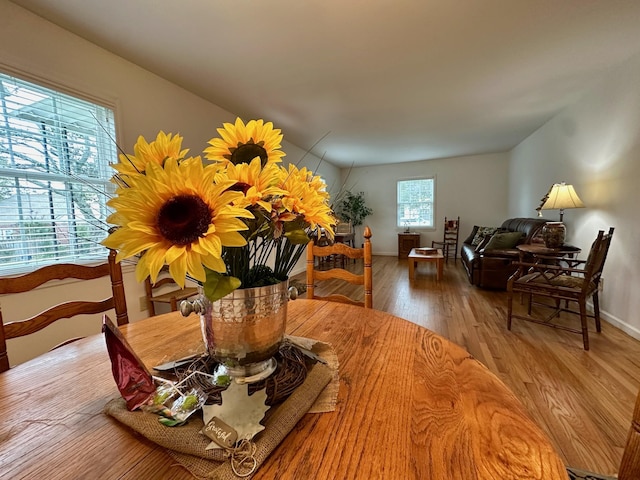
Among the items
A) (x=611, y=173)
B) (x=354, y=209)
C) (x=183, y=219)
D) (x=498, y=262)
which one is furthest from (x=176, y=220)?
(x=354, y=209)

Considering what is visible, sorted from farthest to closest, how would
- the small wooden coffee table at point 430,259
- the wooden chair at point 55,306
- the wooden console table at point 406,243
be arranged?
the wooden console table at point 406,243 < the small wooden coffee table at point 430,259 < the wooden chair at point 55,306

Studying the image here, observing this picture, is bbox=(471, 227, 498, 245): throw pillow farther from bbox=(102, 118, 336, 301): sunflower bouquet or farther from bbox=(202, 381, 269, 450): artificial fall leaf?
bbox=(202, 381, 269, 450): artificial fall leaf

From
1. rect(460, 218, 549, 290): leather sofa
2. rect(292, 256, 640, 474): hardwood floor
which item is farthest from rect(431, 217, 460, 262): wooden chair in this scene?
rect(292, 256, 640, 474): hardwood floor

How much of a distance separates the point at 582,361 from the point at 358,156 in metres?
5.03

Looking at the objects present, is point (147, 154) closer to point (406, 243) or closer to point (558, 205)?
point (558, 205)

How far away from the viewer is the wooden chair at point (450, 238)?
6391 millimetres

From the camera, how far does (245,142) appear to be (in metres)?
0.62

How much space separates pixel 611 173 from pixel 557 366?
206 centimetres

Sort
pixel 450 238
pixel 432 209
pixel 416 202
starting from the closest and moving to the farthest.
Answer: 1. pixel 450 238
2. pixel 432 209
3. pixel 416 202

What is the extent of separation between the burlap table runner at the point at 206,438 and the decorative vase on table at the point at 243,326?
0.34ft

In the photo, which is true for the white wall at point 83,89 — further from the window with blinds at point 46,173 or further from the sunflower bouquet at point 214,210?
the sunflower bouquet at point 214,210

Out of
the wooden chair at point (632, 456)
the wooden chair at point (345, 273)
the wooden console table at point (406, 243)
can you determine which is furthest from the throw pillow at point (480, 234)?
the wooden chair at point (632, 456)

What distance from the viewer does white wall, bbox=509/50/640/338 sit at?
7.84ft

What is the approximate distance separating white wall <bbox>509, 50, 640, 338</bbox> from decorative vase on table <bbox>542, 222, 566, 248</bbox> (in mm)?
399
